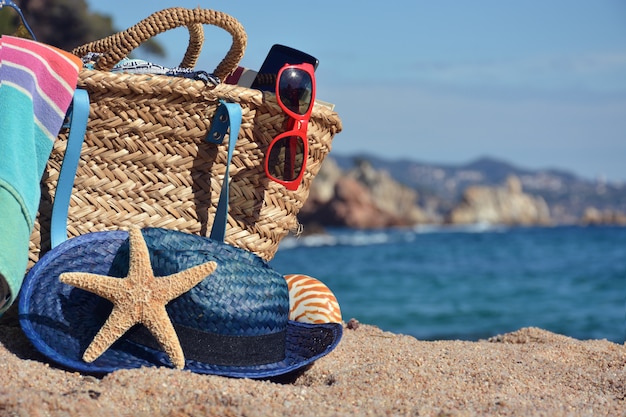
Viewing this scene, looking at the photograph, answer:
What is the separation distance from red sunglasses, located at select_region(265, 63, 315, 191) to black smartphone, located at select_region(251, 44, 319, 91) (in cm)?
6

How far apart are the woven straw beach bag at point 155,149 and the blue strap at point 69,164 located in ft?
0.28

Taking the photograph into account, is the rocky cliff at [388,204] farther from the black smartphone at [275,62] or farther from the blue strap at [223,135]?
the blue strap at [223,135]

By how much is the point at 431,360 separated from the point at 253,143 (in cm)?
111

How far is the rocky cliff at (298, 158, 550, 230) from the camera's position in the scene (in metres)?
48.2

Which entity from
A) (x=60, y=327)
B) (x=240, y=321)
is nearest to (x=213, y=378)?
(x=240, y=321)

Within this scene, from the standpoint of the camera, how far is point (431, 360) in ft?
9.89

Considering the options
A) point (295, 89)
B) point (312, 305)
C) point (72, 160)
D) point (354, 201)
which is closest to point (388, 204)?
point (354, 201)

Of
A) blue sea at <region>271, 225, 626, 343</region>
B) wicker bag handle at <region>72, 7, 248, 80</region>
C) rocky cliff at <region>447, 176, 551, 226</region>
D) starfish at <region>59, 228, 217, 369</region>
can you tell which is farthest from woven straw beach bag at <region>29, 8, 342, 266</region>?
rocky cliff at <region>447, 176, 551, 226</region>

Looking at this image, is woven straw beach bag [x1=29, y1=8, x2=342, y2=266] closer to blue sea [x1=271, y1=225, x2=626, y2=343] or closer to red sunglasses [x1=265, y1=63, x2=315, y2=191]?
red sunglasses [x1=265, y1=63, x2=315, y2=191]

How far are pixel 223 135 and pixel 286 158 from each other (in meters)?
0.29

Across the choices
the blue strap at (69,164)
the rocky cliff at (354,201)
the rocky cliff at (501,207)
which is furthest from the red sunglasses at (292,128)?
the rocky cliff at (501,207)

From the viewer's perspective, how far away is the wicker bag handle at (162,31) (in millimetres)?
2984

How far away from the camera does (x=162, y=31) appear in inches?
121

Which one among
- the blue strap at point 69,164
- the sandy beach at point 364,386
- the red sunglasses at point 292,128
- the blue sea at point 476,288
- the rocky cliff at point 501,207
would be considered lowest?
the rocky cliff at point 501,207
